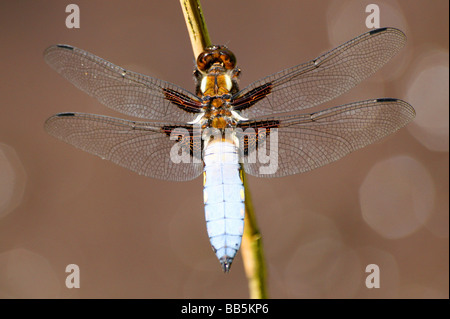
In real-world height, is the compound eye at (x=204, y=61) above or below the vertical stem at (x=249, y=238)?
above

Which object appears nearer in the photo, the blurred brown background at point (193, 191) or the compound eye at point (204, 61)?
the compound eye at point (204, 61)

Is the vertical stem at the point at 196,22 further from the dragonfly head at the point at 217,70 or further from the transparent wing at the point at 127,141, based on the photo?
the transparent wing at the point at 127,141

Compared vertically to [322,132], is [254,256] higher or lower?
lower

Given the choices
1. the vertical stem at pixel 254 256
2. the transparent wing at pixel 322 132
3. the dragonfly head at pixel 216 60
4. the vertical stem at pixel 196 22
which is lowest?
the vertical stem at pixel 254 256

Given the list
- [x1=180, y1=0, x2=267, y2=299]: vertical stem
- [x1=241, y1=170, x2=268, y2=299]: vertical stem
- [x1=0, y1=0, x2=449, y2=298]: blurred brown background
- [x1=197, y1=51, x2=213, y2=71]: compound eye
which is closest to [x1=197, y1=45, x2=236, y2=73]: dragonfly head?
[x1=197, y1=51, x2=213, y2=71]: compound eye

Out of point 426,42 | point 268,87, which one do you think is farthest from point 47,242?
point 426,42

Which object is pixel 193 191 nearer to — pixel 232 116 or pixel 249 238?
pixel 232 116

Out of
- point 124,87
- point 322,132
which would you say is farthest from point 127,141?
point 322,132

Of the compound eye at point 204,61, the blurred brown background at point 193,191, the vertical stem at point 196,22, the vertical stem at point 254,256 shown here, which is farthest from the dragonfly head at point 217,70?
the blurred brown background at point 193,191

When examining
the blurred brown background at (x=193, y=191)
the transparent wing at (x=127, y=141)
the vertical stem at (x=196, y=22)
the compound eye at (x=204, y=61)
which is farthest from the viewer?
the blurred brown background at (x=193, y=191)
